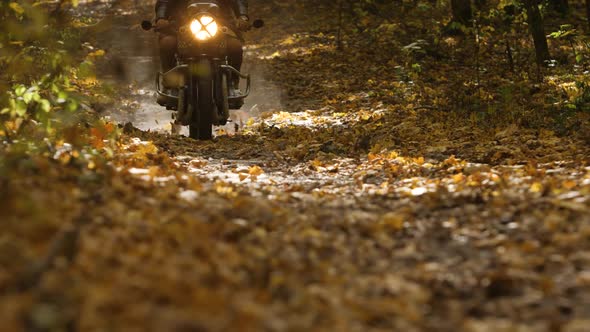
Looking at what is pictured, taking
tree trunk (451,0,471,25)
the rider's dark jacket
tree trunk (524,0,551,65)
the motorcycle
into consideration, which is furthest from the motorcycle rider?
tree trunk (451,0,471,25)

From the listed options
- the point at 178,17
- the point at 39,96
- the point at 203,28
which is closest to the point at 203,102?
the point at 203,28

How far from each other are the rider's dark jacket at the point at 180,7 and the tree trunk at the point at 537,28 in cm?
479

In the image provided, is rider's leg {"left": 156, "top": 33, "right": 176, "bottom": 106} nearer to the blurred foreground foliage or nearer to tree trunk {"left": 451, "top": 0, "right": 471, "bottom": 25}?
the blurred foreground foliage

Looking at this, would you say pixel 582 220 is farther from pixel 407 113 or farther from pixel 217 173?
pixel 407 113

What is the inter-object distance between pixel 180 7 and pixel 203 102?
129 cm

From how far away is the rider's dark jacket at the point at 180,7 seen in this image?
26.0 ft

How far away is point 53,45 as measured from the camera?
4.64 m

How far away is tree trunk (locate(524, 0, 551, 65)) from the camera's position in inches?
408

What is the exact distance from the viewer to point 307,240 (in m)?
3.68

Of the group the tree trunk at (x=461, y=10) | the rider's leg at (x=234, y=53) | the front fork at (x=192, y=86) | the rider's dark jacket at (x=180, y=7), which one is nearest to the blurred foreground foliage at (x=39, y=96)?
the front fork at (x=192, y=86)

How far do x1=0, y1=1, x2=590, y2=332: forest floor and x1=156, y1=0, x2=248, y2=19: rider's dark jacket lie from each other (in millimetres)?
1788

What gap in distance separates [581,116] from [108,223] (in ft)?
20.8

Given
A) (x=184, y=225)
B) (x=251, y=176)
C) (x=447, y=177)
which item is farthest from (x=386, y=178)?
(x=184, y=225)

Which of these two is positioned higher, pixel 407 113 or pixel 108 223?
pixel 407 113
